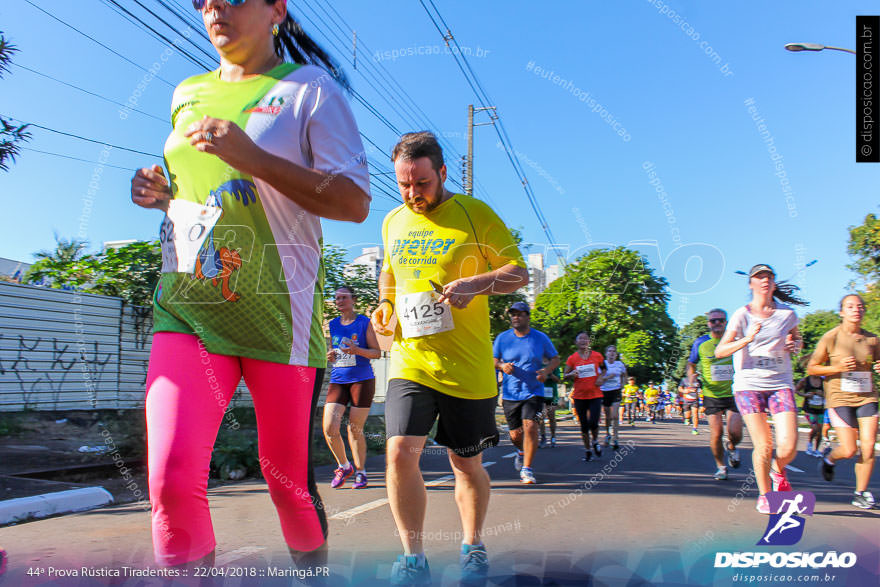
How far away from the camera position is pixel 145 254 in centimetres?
1166

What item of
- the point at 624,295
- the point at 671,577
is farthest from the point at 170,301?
the point at 624,295

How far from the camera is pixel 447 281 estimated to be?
3.21m

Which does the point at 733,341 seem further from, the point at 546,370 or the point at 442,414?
the point at 442,414

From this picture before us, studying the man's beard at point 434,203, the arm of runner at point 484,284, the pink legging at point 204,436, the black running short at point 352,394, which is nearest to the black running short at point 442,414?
the arm of runner at point 484,284

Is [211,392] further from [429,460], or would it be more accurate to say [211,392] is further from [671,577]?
[429,460]

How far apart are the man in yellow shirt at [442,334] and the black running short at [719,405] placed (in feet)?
18.6

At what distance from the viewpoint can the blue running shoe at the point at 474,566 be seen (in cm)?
297

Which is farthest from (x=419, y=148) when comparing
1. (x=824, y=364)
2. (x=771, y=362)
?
(x=824, y=364)

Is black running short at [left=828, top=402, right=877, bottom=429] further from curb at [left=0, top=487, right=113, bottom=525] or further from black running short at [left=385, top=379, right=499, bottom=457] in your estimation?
curb at [left=0, top=487, right=113, bottom=525]

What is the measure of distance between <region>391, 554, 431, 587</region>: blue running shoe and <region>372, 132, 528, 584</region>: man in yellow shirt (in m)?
0.11

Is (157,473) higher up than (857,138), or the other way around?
(857,138)

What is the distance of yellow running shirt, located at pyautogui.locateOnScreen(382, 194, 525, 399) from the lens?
3107 millimetres

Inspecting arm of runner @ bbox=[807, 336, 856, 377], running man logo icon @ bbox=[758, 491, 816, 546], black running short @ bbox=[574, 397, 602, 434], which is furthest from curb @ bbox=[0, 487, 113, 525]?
black running short @ bbox=[574, 397, 602, 434]

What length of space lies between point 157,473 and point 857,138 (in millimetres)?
7704
